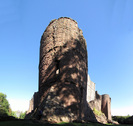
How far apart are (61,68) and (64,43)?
6.26 ft

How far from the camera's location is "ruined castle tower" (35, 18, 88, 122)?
7.25 meters

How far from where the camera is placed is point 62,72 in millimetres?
8359

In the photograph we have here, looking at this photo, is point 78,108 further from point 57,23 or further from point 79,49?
point 57,23

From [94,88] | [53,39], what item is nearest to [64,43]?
[53,39]

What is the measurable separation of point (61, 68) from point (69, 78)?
85cm

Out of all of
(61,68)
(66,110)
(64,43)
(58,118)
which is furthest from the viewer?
(64,43)

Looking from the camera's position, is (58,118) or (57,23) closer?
(58,118)

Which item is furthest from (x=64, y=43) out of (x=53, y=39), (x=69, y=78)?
(x=69, y=78)

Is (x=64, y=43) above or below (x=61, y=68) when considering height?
above

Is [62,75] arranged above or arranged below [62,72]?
below

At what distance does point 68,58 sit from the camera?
8758 millimetres

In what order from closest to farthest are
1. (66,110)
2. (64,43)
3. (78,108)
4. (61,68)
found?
(66,110), (78,108), (61,68), (64,43)

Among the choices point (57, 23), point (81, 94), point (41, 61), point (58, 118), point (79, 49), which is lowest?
point (58, 118)

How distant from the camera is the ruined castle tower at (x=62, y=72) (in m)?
7.25
